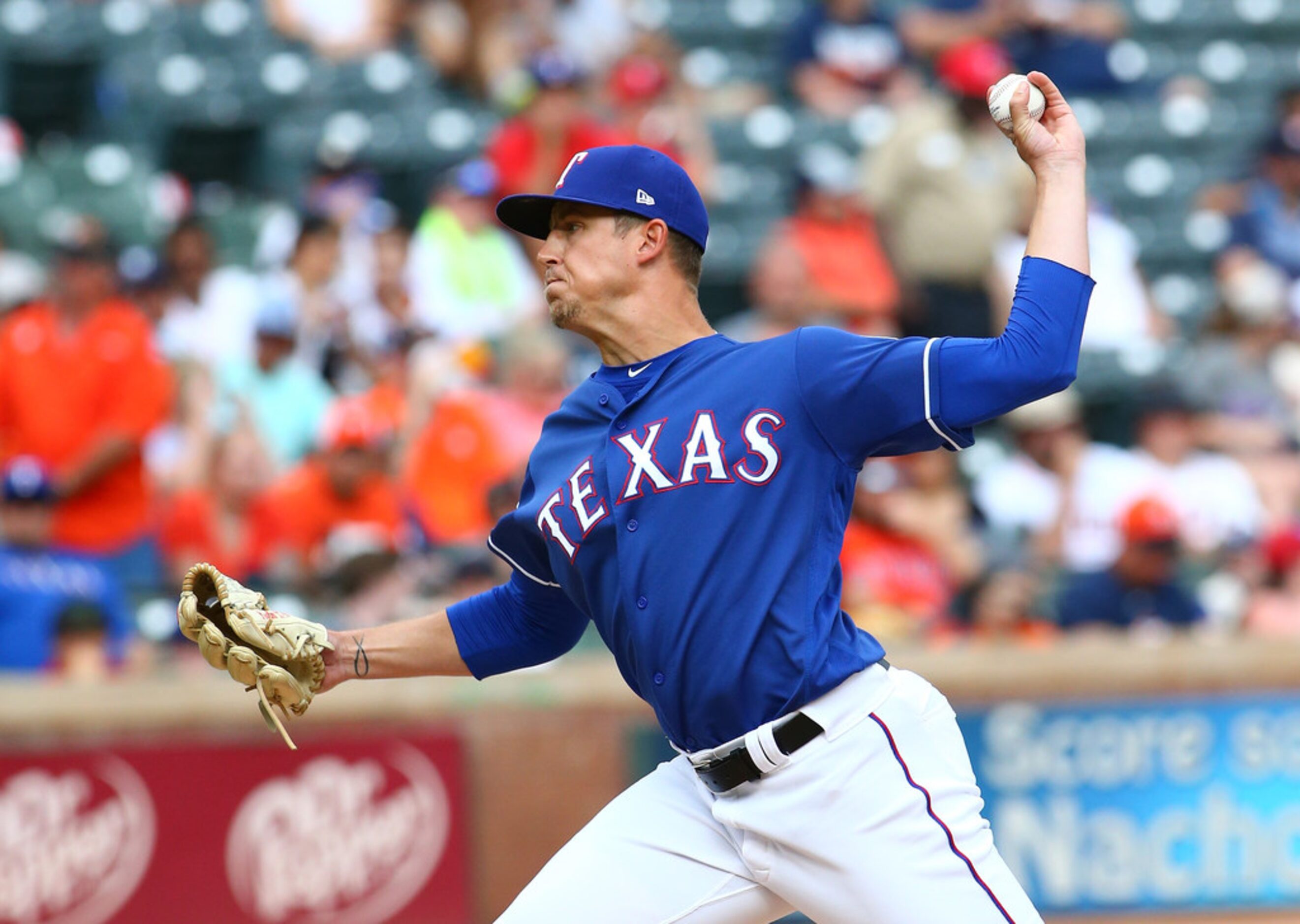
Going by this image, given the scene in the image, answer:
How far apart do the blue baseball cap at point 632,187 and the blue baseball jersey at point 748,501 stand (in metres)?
0.26

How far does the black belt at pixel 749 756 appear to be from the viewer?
2.98m

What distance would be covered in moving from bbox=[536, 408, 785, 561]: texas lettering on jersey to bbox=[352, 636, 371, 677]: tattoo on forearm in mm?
434

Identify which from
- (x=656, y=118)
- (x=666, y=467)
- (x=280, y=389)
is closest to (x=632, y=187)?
(x=666, y=467)

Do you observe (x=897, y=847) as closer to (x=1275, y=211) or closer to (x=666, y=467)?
(x=666, y=467)

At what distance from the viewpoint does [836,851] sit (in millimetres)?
2959

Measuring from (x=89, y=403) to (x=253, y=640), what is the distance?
4140 mm

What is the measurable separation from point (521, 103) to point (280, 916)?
15.1 ft

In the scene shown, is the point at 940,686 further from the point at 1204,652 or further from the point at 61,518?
the point at 61,518

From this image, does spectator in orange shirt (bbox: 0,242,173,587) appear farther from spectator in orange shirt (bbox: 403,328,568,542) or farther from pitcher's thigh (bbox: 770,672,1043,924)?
pitcher's thigh (bbox: 770,672,1043,924)

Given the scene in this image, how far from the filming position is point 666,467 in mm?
3047

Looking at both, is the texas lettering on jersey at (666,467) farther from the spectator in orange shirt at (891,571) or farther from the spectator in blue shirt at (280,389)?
the spectator in blue shirt at (280,389)

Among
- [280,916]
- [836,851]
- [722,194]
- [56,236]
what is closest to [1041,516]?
[722,194]

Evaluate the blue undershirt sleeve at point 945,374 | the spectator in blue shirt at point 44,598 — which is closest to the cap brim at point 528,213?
the blue undershirt sleeve at point 945,374

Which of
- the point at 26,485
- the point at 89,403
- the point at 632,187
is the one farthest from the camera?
the point at 89,403
